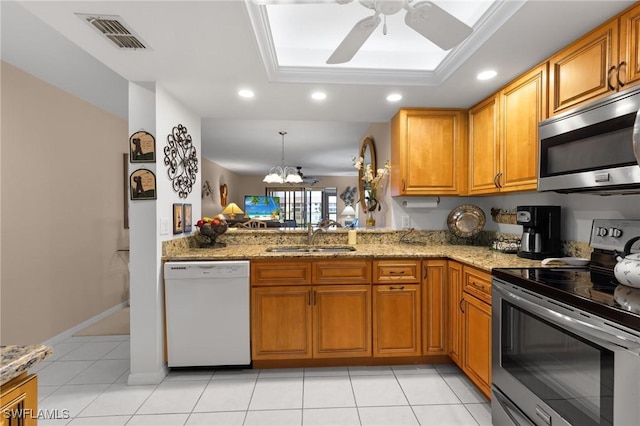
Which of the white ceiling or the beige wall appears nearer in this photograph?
the white ceiling

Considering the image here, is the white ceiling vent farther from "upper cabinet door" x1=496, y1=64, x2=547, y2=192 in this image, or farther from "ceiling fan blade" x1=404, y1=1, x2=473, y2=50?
"upper cabinet door" x1=496, y1=64, x2=547, y2=192

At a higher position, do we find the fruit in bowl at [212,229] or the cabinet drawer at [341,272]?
the fruit in bowl at [212,229]

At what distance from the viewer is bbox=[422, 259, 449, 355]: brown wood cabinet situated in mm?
2379

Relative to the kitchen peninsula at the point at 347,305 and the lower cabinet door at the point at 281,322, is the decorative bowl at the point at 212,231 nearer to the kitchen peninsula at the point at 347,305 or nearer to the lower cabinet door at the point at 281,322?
the kitchen peninsula at the point at 347,305

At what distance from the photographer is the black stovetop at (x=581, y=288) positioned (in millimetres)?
1040

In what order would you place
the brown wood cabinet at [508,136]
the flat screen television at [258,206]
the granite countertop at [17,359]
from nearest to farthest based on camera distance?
1. the granite countertop at [17,359]
2. the brown wood cabinet at [508,136]
3. the flat screen television at [258,206]

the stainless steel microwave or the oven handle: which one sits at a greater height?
the stainless steel microwave

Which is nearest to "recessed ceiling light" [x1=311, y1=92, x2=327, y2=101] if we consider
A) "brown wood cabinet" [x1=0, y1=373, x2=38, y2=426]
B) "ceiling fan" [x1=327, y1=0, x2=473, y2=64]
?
"ceiling fan" [x1=327, y1=0, x2=473, y2=64]

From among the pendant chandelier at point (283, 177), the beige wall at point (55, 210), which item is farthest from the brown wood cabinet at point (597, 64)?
the pendant chandelier at point (283, 177)

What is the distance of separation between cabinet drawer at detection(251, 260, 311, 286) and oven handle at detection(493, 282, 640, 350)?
1342 millimetres

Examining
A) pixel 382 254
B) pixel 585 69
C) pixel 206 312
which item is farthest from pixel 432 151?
pixel 206 312

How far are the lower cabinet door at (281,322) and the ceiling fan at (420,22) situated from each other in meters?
1.69

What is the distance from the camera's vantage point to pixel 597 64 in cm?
154

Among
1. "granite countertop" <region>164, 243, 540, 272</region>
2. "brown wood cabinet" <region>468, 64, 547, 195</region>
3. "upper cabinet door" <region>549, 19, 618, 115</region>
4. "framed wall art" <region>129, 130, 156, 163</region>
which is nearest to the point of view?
"upper cabinet door" <region>549, 19, 618, 115</region>
